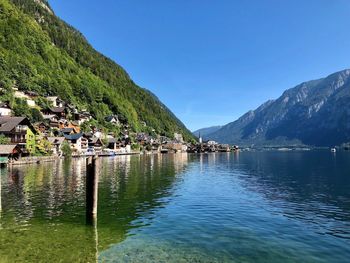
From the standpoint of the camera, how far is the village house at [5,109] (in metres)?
136

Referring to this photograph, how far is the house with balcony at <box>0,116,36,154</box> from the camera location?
10769 centimetres

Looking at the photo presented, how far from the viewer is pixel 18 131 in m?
108

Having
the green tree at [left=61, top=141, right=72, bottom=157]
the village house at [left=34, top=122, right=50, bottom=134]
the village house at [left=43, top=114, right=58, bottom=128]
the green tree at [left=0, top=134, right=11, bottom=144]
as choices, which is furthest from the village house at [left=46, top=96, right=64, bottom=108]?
the green tree at [left=0, top=134, right=11, bottom=144]

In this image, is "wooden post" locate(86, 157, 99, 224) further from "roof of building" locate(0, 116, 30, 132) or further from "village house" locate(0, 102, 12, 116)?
"village house" locate(0, 102, 12, 116)

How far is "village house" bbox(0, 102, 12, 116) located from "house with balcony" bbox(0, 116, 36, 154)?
82.9 feet

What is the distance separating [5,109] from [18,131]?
37.0 m

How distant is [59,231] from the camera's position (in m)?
27.2

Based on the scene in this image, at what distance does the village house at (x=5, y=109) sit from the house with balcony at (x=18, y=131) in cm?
2528

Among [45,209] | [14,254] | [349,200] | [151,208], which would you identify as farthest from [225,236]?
[349,200]

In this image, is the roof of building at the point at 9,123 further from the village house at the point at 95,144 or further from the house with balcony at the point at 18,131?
the village house at the point at 95,144

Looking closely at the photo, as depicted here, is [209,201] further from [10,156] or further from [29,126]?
[29,126]

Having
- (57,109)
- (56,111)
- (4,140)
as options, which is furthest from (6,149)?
(57,109)

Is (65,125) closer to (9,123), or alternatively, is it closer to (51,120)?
(51,120)

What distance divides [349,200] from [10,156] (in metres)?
85.4
